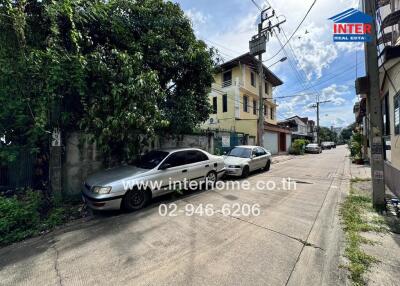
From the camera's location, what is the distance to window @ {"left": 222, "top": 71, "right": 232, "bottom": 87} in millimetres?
20828

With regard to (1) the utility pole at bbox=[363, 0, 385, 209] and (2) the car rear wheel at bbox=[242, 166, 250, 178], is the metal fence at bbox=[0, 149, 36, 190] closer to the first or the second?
(2) the car rear wheel at bbox=[242, 166, 250, 178]

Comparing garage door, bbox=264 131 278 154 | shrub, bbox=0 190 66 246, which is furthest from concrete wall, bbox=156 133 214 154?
garage door, bbox=264 131 278 154

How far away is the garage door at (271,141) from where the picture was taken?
72.4 feet

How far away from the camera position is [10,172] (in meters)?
6.01

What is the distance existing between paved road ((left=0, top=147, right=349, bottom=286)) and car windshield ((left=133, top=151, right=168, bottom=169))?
57.6 inches

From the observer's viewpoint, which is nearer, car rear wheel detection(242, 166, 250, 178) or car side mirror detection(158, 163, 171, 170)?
car side mirror detection(158, 163, 171, 170)

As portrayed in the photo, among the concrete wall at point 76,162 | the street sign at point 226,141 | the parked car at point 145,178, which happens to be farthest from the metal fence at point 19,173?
the street sign at point 226,141

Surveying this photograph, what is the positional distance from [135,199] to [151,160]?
1.35 metres

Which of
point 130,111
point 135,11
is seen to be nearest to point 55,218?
point 130,111

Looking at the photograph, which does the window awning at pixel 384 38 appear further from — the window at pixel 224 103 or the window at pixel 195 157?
the window at pixel 224 103

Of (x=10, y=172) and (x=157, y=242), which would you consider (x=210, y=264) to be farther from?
(x=10, y=172)

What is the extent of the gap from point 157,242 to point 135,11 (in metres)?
7.76

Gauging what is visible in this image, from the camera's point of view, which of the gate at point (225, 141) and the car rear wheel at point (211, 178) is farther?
the gate at point (225, 141)

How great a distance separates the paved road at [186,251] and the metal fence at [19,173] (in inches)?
118
